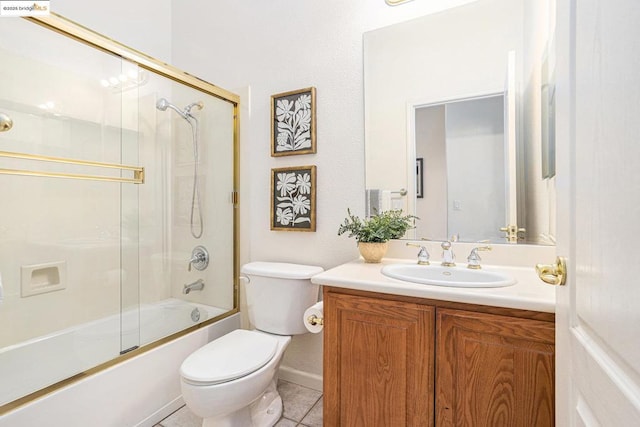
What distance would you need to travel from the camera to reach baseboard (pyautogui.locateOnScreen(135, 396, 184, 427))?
1473mm

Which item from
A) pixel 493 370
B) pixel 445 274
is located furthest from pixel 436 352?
pixel 445 274

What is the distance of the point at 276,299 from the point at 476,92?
142 cm

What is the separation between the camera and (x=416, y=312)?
3.41ft

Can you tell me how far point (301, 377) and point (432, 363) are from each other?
3.52ft

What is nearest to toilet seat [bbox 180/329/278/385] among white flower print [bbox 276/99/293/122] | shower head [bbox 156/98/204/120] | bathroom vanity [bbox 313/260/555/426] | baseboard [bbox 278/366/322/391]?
bathroom vanity [bbox 313/260/555/426]

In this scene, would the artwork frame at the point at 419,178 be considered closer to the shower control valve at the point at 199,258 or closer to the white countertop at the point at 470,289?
the white countertop at the point at 470,289

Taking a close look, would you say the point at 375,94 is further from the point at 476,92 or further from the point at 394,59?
the point at 476,92

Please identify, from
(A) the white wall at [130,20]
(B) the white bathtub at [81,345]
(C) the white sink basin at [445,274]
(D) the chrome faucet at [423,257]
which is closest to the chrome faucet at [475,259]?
(C) the white sink basin at [445,274]

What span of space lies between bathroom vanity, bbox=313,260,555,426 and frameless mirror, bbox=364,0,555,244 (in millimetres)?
340

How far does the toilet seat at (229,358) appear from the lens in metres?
1.20

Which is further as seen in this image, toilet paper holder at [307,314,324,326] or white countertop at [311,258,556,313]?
toilet paper holder at [307,314,324,326]

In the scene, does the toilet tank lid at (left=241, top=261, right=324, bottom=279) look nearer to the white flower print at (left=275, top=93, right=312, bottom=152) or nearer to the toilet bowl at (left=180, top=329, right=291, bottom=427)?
the toilet bowl at (left=180, top=329, right=291, bottom=427)

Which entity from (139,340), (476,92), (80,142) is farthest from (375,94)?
(139,340)

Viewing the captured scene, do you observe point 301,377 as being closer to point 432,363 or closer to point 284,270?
point 284,270
